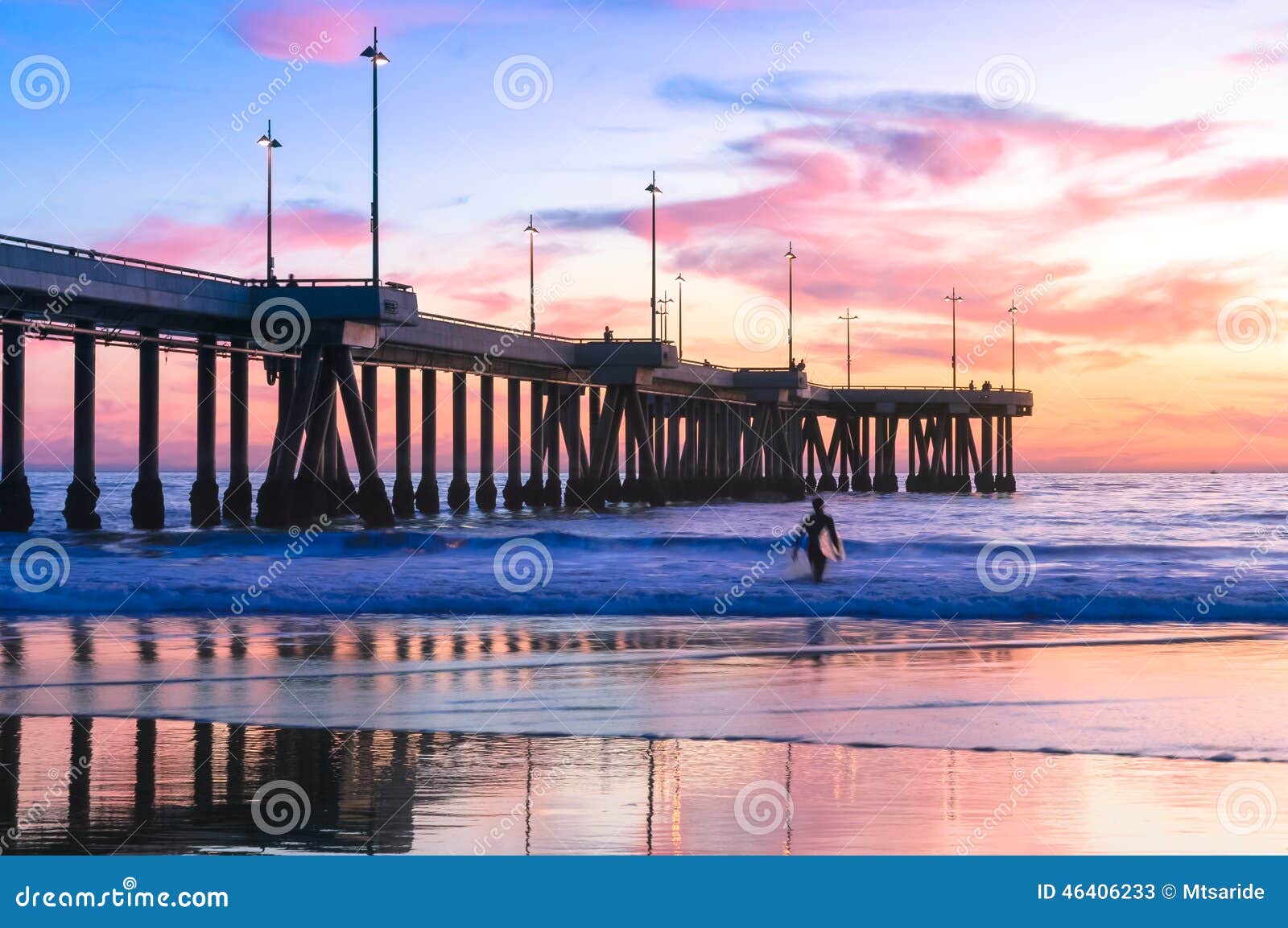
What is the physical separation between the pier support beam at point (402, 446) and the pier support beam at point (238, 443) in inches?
268

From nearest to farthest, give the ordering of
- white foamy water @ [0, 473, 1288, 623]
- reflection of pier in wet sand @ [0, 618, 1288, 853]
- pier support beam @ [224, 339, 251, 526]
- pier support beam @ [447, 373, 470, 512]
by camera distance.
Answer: reflection of pier in wet sand @ [0, 618, 1288, 853], white foamy water @ [0, 473, 1288, 623], pier support beam @ [224, 339, 251, 526], pier support beam @ [447, 373, 470, 512]

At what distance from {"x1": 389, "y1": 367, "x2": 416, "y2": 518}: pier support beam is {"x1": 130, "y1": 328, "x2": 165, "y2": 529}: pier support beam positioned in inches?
485

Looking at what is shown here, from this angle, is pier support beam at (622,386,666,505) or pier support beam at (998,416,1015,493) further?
pier support beam at (998,416,1015,493)

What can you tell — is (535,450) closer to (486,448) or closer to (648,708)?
(486,448)

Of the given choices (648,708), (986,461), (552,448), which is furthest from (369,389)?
(986,461)

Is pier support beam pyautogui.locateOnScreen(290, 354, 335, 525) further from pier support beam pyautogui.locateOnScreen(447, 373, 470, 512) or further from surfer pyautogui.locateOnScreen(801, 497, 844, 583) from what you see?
surfer pyautogui.locateOnScreen(801, 497, 844, 583)

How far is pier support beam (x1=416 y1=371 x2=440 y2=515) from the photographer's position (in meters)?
58.1

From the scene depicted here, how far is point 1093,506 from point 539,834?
284 feet

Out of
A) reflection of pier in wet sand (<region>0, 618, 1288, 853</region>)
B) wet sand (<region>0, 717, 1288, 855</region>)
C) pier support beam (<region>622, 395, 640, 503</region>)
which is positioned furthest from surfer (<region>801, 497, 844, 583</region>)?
pier support beam (<region>622, 395, 640, 503</region>)

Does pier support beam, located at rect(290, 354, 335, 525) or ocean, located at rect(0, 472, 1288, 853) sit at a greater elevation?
pier support beam, located at rect(290, 354, 335, 525)

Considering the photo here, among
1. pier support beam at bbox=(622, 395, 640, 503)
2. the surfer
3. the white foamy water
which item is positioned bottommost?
the white foamy water

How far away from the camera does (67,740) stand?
33.1 ft

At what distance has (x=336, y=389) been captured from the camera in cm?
4388

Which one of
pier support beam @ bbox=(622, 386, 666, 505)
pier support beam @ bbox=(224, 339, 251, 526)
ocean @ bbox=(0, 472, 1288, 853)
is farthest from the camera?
pier support beam @ bbox=(622, 386, 666, 505)
